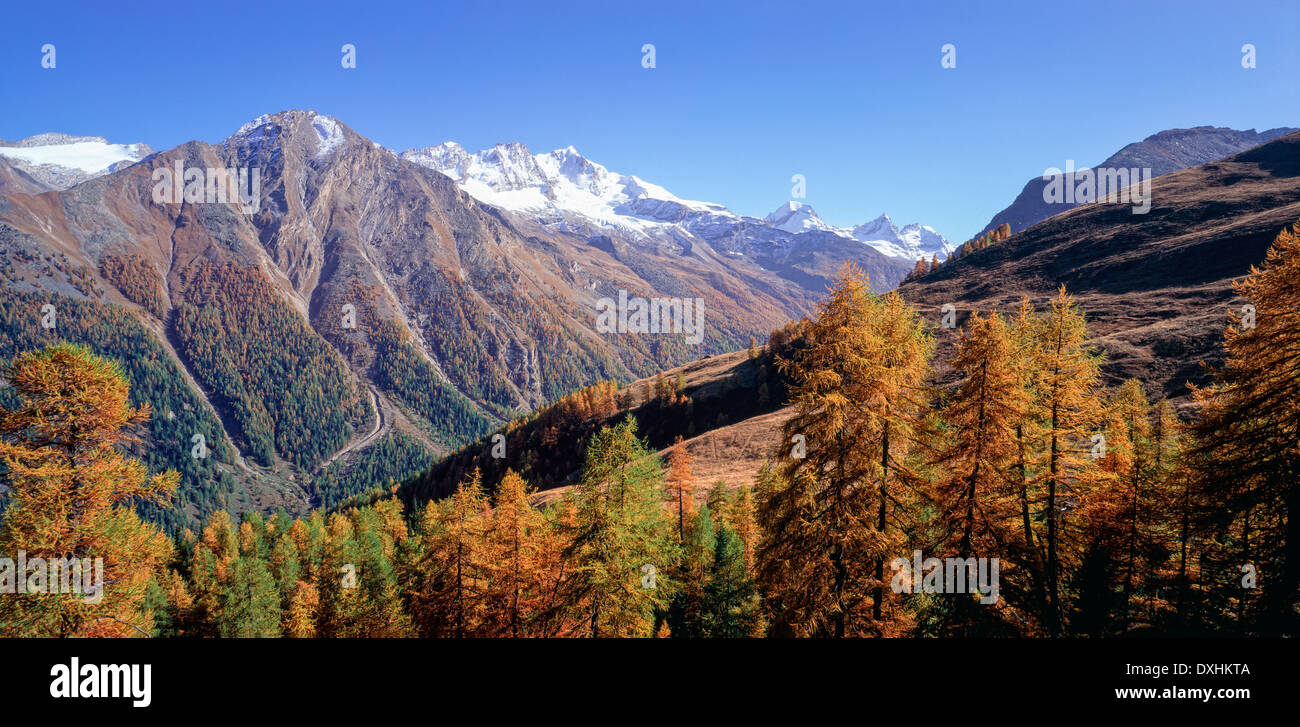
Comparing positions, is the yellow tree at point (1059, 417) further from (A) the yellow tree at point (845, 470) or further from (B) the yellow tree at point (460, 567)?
(B) the yellow tree at point (460, 567)

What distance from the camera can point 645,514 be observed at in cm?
2256

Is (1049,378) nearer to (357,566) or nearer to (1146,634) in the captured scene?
(1146,634)

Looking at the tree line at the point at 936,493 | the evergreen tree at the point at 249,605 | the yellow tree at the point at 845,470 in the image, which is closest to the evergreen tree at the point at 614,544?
the tree line at the point at 936,493

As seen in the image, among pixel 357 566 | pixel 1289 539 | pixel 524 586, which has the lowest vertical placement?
pixel 357 566

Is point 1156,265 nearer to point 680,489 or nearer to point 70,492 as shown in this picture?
point 680,489

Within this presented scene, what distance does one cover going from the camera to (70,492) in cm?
1719

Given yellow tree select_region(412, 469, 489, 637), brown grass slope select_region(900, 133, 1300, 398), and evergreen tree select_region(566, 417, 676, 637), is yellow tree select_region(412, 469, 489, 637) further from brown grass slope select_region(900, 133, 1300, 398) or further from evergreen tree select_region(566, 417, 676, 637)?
brown grass slope select_region(900, 133, 1300, 398)

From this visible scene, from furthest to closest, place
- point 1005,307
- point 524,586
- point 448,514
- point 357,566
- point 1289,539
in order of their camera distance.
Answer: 1. point 1005,307
2. point 357,566
3. point 448,514
4. point 524,586
5. point 1289,539

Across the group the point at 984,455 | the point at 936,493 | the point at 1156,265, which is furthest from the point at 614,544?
the point at 1156,265
